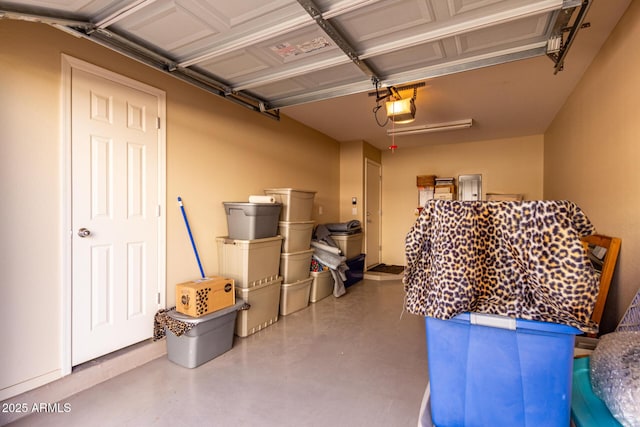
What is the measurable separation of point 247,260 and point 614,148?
10.6 ft

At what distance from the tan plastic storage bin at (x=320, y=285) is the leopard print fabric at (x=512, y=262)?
266 centimetres

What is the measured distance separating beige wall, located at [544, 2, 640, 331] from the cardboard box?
3089mm

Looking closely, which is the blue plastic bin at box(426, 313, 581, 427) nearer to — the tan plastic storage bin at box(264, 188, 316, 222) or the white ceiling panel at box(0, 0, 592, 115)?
the white ceiling panel at box(0, 0, 592, 115)

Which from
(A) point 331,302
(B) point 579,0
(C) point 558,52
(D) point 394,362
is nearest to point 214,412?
(D) point 394,362

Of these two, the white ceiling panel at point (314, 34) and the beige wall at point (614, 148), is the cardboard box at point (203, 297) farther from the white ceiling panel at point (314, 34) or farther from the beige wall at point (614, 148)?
the beige wall at point (614, 148)

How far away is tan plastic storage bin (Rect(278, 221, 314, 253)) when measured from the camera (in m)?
3.48

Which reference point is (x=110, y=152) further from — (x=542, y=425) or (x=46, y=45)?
(x=542, y=425)

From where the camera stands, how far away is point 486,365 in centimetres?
129

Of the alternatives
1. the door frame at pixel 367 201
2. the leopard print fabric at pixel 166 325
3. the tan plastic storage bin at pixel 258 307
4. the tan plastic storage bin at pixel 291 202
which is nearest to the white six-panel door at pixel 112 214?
the leopard print fabric at pixel 166 325

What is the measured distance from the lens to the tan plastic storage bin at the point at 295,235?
3.48 m

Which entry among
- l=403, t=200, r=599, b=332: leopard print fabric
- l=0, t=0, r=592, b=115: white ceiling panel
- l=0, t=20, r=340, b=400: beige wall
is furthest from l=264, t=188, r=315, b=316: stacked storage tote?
l=403, t=200, r=599, b=332: leopard print fabric

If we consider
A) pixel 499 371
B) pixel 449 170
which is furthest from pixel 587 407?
pixel 449 170

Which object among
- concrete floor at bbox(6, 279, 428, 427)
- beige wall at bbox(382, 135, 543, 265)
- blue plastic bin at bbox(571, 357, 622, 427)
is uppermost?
beige wall at bbox(382, 135, 543, 265)

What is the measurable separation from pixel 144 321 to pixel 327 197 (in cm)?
360
